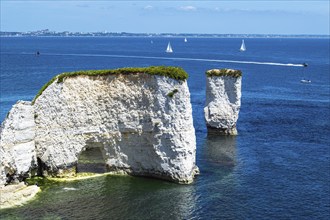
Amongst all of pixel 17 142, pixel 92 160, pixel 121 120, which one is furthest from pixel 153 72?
pixel 17 142

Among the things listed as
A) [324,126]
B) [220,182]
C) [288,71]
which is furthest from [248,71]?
[220,182]

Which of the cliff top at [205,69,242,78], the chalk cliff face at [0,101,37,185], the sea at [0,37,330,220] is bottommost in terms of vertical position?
the sea at [0,37,330,220]

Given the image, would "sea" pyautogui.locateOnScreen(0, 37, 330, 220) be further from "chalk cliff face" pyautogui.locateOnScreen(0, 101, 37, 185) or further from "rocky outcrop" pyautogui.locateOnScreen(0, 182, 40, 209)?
"chalk cliff face" pyautogui.locateOnScreen(0, 101, 37, 185)

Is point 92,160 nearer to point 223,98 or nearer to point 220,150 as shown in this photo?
point 220,150

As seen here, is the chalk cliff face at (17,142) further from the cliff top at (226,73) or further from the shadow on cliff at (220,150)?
the cliff top at (226,73)

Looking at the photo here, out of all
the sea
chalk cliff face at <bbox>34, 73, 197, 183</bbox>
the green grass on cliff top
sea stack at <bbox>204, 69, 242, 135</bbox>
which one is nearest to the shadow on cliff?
the sea
